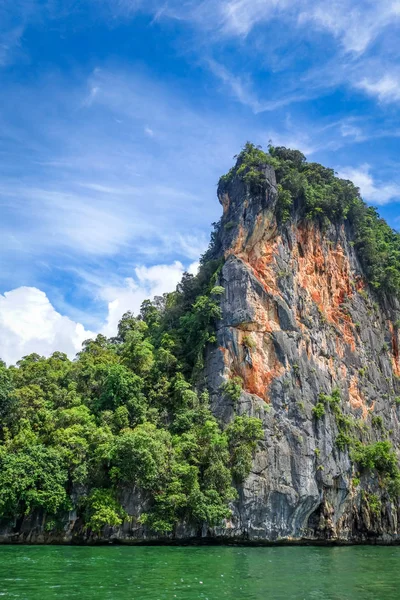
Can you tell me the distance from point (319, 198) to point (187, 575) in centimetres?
3630

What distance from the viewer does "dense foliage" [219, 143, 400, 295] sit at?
43.5 meters

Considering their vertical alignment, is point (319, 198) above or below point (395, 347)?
above

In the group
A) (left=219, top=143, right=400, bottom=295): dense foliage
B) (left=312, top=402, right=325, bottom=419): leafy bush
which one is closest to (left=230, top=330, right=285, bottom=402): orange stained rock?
(left=312, top=402, right=325, bottom=419): leafy bush

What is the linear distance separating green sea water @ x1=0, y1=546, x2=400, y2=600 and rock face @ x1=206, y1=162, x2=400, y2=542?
847 cm

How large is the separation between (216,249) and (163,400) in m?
18.0

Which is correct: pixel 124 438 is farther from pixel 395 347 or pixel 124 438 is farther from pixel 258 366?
pixel 395 347

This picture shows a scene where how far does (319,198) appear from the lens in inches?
1837

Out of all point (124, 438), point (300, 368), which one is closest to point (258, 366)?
point (300, 368)

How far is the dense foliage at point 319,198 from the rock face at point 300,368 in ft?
3.77

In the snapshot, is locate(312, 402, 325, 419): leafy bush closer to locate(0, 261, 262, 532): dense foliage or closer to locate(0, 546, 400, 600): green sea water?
locate(0, 261, 262, 532): dense foliage

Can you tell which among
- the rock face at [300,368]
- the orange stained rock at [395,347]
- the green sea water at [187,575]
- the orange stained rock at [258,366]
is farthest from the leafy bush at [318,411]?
the orange stained rock at [395,347]

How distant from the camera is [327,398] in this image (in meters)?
37.7

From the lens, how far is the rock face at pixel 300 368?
32969mm

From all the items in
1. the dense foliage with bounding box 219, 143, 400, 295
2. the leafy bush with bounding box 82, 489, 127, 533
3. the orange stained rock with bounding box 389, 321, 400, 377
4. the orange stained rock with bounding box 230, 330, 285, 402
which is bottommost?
the leafy bush with bounding box 82, 489, 127, 533
